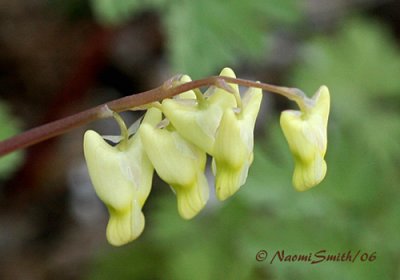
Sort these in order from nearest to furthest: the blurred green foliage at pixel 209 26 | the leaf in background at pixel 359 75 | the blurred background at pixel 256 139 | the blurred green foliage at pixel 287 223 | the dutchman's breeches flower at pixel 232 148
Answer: the dutchman's breeches flower at pixel 232 148
the blurred green foliage at pixel 287 223
the blurred background at pixel 256 139
the blurred green foliage at pixel 209 26
the leaf in background at pixel 359 75

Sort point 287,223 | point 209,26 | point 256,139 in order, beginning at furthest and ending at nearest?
point 256,139 < point 209,26 < point 287,223

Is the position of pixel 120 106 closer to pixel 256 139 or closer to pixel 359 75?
pixel 256 139

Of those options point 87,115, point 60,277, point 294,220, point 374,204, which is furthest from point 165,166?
point 60,277

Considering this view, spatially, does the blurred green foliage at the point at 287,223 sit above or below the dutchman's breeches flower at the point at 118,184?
below

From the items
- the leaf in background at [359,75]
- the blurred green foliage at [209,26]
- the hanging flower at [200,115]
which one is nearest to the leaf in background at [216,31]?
the blurred green foliage at [209,26]

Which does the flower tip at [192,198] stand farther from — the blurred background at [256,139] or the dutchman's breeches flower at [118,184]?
the blurred background at [256,139]

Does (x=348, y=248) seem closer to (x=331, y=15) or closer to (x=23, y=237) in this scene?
(x=23, y=237)

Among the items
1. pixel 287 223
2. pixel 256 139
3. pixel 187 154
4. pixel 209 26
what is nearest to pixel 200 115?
pixel 187 154

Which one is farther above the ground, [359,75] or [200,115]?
[200,115]
